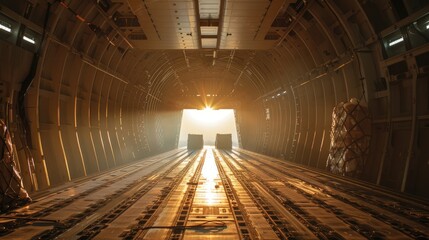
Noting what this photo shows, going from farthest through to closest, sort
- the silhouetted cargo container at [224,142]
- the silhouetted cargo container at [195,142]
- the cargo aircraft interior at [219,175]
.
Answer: the silhouetted cargo container at [224,142], the silhouetted cargo container at [195,142], the cargo aircraft interior at [219,175]

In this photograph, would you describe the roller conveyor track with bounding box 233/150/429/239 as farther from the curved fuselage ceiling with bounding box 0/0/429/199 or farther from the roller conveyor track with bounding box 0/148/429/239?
the curved fuselage ceiling with bounding box 0/0/429/199

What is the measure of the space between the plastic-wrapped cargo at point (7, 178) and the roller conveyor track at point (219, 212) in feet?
0.90

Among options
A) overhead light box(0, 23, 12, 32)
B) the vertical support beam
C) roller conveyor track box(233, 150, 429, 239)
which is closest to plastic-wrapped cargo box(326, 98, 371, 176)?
roller conveyor track box(233, 150, 429, 239)

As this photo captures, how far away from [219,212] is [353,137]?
5286mm

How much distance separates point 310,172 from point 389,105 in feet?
15.4

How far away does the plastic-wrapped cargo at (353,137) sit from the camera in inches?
402

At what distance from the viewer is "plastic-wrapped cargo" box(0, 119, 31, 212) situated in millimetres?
6766

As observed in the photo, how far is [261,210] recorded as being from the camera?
734 centimetres

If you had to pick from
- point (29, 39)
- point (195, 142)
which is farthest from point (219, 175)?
point (195, 142)

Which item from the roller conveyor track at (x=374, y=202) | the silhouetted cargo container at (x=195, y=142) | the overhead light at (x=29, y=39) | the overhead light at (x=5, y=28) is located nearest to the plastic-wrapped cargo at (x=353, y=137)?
the roller conveyor track at (x=374, y=202)

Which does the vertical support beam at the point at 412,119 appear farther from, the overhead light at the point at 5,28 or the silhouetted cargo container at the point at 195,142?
the silhouetted cargo container at the point at 195,142

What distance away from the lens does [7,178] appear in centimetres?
682

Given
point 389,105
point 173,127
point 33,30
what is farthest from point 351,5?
point 173,127

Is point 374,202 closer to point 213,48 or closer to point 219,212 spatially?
point 219,212
